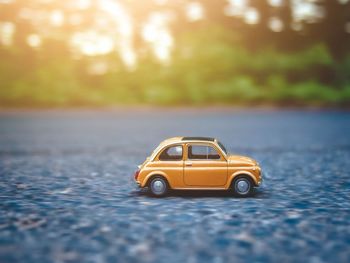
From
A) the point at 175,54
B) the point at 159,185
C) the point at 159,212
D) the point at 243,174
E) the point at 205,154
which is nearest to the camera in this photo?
the point at 159,212

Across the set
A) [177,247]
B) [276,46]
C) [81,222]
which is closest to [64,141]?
[81,222]

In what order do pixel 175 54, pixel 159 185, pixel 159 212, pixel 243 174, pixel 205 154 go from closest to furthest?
pixel 159 212 → pixel 243 174 → pixel 159 185 → pixel 205 154 → pixel 175 54

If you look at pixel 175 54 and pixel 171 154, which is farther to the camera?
pixel 175 54

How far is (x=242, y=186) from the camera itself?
9078 mm

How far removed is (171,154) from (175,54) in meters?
30.8

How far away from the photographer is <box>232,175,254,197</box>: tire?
904cm

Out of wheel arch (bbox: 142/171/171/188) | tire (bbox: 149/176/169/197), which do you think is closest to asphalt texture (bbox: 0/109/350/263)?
tire (bbox: 149/176/169/197)

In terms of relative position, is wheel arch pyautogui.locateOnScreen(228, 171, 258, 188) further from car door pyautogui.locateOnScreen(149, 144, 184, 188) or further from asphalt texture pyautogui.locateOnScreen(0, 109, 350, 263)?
car door pyautogui.locateOnScreen(149, 144, 184, 188)

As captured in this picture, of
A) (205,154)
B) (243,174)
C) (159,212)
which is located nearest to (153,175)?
(205,154)

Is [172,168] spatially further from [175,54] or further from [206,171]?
[175,54]

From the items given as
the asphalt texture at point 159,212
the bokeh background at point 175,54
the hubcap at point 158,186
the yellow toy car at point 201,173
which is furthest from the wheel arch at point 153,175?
the bokeh background at point 175,54

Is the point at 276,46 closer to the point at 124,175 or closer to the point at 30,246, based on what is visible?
the point at 124,175

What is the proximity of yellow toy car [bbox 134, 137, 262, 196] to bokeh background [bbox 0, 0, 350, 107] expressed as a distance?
94.1ft

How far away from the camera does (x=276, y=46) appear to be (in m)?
42.1
